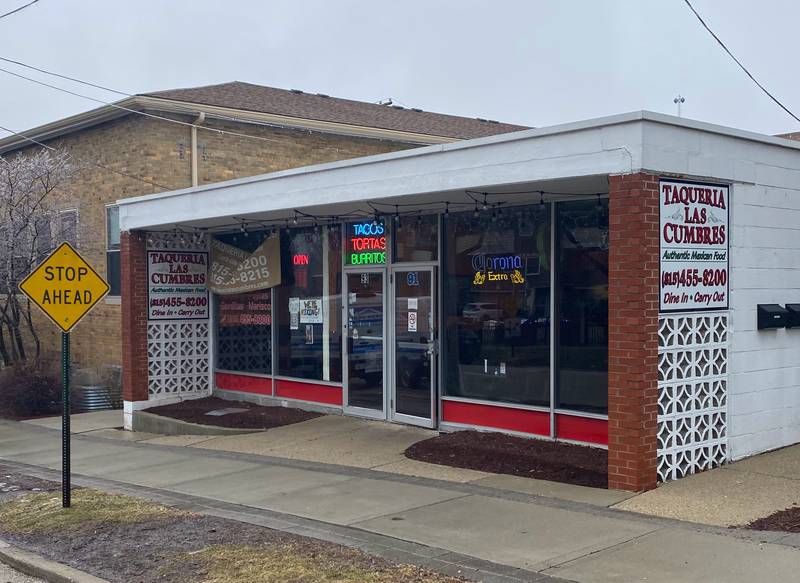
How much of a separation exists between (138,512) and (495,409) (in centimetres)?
475

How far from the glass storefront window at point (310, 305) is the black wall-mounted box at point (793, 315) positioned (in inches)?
266

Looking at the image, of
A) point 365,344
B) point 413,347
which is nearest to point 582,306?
point 413,347

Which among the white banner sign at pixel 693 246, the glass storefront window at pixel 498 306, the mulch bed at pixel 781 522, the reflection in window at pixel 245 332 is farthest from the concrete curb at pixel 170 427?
the mulch bed at pixel 781 522

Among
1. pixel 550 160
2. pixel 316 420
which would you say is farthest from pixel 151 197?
pixel 550 160

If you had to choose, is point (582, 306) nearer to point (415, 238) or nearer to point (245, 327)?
point (415, 238)

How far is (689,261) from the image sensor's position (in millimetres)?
8531

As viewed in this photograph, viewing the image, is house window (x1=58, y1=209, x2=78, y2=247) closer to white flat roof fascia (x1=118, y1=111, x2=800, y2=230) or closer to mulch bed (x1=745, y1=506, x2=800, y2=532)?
white flat roof fascia (x1=118, y1=111, x2=800, y2=230)

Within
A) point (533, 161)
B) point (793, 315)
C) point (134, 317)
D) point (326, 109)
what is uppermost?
point (326, 109)

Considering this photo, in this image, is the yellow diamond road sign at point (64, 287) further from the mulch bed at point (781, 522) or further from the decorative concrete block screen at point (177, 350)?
the mulch bed at point (781, 522)

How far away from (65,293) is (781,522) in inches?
280

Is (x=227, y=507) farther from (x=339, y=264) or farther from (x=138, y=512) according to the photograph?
(x=339, y=264)

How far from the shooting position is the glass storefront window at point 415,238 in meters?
12.2

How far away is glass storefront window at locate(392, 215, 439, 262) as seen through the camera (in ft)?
39.9

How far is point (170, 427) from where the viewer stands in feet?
45.8
